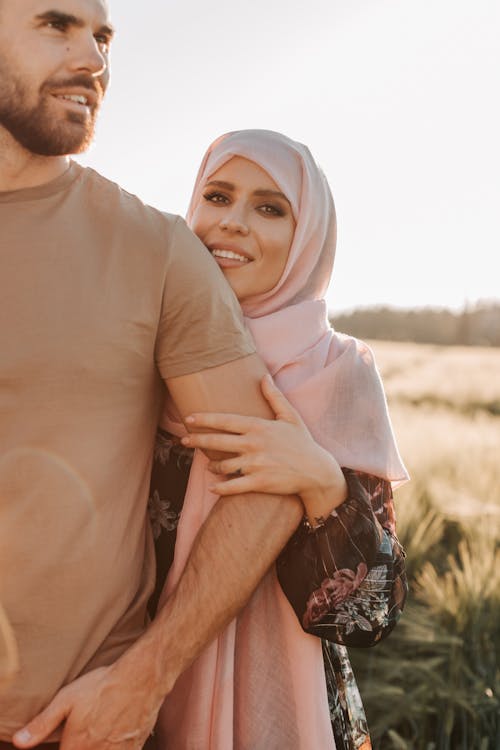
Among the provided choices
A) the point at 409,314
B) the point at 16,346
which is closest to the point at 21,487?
the point at 16,346

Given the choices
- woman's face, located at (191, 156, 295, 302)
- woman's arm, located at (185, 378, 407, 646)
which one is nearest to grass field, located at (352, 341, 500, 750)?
woman's arm, located at (185, 378, 407, 646)

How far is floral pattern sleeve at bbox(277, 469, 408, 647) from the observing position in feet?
6.24

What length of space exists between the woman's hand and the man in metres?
0.04

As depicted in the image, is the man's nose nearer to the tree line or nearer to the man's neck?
the man's neck

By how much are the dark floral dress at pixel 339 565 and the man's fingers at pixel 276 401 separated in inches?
10.8

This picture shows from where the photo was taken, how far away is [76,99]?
172 cm

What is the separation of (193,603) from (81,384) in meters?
0.55

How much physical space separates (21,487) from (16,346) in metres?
0.29

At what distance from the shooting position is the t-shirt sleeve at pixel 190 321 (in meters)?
1.69

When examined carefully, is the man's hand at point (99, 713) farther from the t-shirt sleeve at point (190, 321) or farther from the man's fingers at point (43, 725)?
the t-shirt sleeve at point (190, 321)

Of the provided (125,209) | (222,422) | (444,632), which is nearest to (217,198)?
(125,209)

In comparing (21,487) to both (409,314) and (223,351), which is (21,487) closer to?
(223,351)

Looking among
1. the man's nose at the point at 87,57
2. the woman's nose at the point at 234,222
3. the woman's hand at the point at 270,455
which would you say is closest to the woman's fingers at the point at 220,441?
the woman's hand at the point at 270,455

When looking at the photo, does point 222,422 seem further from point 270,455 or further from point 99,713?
point 99,713
